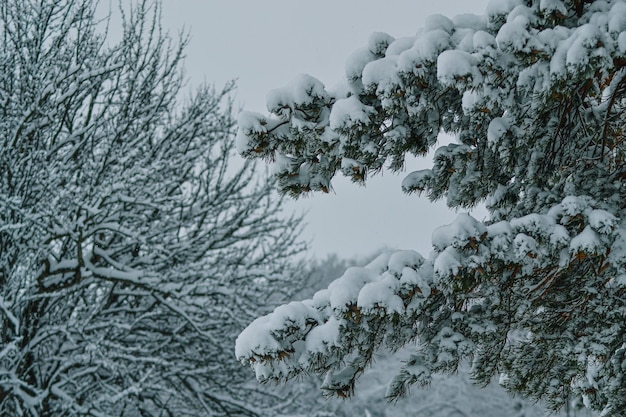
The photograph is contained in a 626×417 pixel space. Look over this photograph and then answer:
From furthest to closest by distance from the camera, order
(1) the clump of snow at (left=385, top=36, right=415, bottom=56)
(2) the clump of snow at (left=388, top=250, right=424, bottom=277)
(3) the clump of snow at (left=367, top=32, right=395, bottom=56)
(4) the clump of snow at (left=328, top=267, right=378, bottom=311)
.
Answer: (3) the clump of snow at (left=367, top=32, right=395, bottom=56) < (1) the clump of snow at (left=385, top=36, right=415, bottom=56) < (2) the clump of snow at (left=388, top=250, right=424, bottom=277) < (4) the clump of snow at (left=328, top=267, right=378, bottom=311)

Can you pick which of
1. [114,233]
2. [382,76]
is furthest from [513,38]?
[114,233]

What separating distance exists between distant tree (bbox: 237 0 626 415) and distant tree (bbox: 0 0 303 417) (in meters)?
3.94

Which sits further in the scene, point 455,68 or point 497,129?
point 497,129

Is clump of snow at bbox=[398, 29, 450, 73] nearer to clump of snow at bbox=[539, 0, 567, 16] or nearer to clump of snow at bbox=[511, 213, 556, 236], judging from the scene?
clump of snow at bbox=[539, 0, 567, 16]

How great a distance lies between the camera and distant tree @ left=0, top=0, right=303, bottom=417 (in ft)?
23.7

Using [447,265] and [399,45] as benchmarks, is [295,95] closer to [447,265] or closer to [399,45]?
[399,45]

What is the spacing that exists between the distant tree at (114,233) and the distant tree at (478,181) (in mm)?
3938

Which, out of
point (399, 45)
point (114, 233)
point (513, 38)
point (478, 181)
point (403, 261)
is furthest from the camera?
point (114, 233)

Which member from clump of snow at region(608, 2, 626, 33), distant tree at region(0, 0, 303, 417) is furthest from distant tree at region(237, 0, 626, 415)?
distant tree at region(0, 0, 303, 417)

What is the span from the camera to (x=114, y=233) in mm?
8188

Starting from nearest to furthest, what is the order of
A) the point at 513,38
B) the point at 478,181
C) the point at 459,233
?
Answer: the point at 513,38
the point at 459,233
the point at 478,181

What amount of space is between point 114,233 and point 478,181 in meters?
5.52

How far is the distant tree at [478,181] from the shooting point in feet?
9.95

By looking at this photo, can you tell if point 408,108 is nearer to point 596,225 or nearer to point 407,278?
point 407,278
